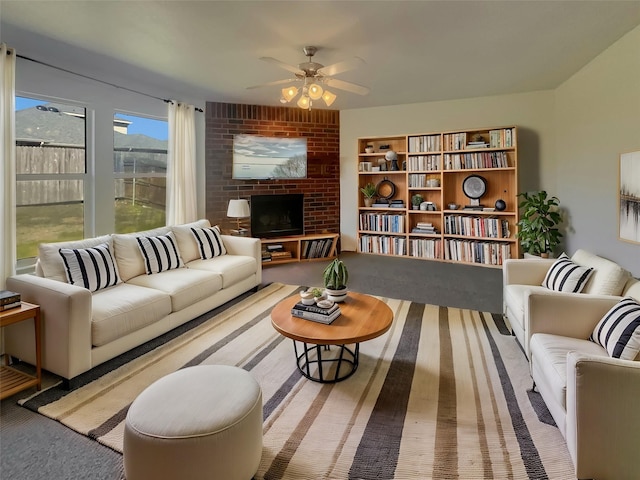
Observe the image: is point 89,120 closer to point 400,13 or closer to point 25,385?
point 25,385

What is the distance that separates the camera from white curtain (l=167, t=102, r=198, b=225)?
4.42 metres

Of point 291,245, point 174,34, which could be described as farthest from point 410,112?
point 174,34

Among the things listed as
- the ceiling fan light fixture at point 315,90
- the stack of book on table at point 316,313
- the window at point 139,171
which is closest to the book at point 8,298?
the stack of book on table at point 316,313

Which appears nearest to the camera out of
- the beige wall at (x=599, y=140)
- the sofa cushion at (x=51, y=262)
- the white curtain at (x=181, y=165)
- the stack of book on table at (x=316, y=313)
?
Result: the stack of book on table at (x=316, y=313)

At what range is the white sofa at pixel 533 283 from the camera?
7.13 ft

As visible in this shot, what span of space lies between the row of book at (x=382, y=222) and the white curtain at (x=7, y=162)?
171 inches

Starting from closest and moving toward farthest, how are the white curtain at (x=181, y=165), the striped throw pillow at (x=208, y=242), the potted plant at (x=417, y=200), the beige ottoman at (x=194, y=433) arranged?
the beige ottoman at (x=194, y=433)
the striped throw pillow at (x=208, y=242)
the white curtain at (x=181, y=165)
the potted plant at (x=417, y=200)

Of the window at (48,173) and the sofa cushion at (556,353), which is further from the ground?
the window at (48,173)

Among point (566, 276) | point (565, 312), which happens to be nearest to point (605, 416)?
point (565, 312)

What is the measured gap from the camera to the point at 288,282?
432 centimetres

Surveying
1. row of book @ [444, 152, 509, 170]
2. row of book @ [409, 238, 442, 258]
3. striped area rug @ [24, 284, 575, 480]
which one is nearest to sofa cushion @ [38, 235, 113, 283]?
striped area rug @ [24, 284, 575, 480]

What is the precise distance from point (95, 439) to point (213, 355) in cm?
90

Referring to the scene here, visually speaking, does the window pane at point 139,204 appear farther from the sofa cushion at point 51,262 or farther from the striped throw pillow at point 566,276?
the striped throw pillow at point 566,276

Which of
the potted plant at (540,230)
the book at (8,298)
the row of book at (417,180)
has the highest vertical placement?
the row of book at (417,180)
